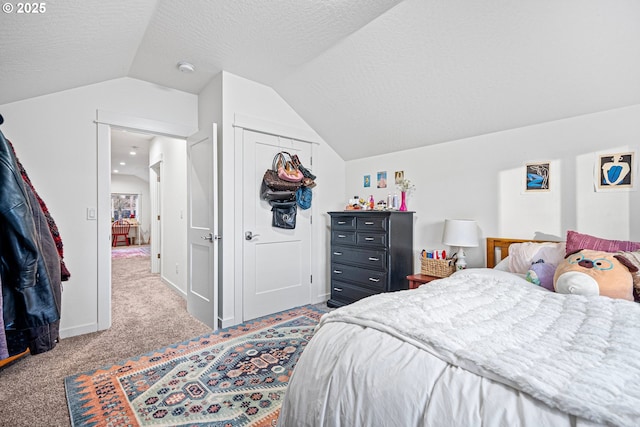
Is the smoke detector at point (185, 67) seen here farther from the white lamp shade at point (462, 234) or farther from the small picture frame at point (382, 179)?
the white lamp shade at point (462, 234)

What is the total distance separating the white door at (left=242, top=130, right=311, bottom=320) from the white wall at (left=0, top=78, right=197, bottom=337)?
1379 mm

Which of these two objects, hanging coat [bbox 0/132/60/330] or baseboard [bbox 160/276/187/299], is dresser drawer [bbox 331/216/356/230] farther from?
hanging coat [bbox 0/132/60/330]

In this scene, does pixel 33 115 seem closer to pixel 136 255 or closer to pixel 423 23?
pixel 423 23

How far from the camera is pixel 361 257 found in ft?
10.5

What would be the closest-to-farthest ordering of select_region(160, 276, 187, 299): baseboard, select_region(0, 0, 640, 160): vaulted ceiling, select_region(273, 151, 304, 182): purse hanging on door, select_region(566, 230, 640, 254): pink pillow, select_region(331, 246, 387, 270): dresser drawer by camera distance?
select_region(0, 0, 640, 160): vaulted ceiling
select_region(566, 230, 640, 254): pink pillow
select_region(331, 246, 387, 270): dresser drawer
select_region(273, 151, 304, 182): purse hanging on door
select_region(160, 276, 187, 299): baseboard

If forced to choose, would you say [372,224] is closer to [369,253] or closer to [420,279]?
[369,253]

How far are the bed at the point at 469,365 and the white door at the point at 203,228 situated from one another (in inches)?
72.9

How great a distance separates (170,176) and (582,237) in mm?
4803

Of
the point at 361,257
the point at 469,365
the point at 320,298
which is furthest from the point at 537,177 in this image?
the point at 320,298

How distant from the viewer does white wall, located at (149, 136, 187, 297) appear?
4027mm

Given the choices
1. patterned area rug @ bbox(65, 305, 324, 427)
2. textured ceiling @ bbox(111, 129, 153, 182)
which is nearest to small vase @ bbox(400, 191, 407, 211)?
patterned area rug @ bbox(65, 305, 324, 427)

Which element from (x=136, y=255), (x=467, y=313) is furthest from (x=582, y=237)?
(x=136, y=255)

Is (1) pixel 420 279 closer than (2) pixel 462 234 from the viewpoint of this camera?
No

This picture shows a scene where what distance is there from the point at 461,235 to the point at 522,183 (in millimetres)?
685
